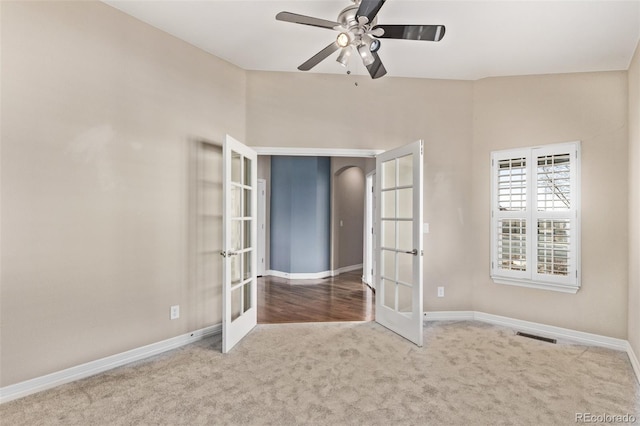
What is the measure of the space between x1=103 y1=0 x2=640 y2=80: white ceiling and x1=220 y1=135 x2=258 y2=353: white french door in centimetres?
99

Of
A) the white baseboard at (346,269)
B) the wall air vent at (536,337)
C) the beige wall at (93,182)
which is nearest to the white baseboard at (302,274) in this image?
the white baseboard at (346,269)

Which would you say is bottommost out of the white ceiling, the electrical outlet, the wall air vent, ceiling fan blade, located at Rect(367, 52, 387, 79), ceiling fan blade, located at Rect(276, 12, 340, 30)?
the wall air vent

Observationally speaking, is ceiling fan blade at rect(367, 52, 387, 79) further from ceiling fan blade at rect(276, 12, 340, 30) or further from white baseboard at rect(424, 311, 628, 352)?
white baseboard at rect(424, 311, 628, 352)

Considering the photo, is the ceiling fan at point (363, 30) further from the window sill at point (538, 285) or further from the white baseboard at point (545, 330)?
the white baseboard at point (545, 330)

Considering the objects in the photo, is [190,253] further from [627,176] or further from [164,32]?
[627,176]

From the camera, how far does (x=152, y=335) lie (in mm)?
2936

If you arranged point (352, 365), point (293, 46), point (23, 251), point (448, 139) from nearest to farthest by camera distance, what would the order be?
point (23, 251) → point (352, 365) → point (293, 46) → point (448, 139)

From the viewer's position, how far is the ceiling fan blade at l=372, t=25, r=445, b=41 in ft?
6.57

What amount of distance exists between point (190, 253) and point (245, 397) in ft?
4.97

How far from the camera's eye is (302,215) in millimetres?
6367

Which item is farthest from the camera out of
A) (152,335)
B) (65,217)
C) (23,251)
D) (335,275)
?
(335,275)

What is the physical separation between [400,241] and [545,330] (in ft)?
5.99

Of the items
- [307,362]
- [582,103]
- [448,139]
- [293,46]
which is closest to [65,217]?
[307,362]

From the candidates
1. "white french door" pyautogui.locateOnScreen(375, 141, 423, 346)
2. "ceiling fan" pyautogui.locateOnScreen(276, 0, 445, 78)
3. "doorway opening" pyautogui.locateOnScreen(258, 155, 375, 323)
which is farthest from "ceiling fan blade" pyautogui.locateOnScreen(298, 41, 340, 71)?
"doorway opening" pyautogui.locateOnScreen(258, 155, 375, 323)
